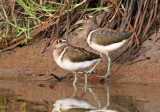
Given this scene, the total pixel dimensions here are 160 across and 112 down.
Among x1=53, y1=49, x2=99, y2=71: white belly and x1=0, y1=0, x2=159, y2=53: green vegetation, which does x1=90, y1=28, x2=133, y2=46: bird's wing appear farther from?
x1=0, y1=0, x2=159, y2=53: green vegetation

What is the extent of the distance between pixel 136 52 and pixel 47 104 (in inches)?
129

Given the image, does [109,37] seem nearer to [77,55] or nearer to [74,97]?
[77,55]

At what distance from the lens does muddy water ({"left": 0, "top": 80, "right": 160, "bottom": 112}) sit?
5.91 metres

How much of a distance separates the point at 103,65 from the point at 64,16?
180 cm

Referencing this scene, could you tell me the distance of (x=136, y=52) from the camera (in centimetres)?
879

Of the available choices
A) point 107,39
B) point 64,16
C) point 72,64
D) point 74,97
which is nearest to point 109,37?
point 107,39

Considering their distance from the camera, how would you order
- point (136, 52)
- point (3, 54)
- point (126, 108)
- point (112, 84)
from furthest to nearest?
point (3, 54)
point (136, 52)
point (112, 84)
point (126, 108)

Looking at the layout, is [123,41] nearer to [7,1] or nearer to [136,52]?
[136,52]

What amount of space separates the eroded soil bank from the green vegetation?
252 millimetres

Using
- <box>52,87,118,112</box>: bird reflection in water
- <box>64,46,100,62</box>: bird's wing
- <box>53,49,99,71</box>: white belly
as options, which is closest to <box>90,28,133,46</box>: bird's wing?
<box>64,46,100,62</box>: bird's wing

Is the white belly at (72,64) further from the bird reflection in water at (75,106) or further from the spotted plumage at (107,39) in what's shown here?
the bird reflection in water at (75,106)

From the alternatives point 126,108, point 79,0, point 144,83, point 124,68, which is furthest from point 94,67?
point 126,108

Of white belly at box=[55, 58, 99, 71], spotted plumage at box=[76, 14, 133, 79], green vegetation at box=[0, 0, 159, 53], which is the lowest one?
white belly at box=[55, 58, 99, 71]

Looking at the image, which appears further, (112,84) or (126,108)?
(112,84)
